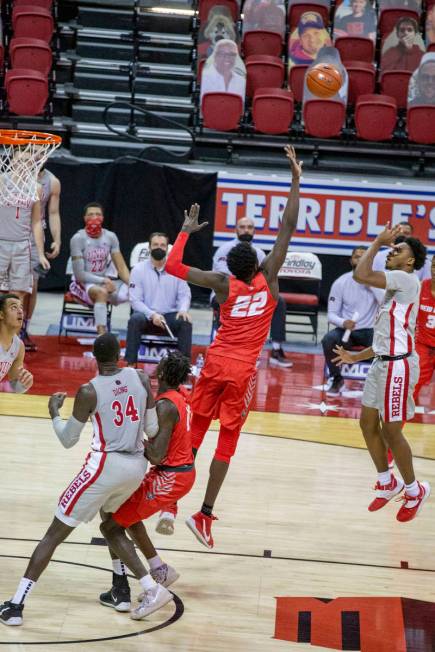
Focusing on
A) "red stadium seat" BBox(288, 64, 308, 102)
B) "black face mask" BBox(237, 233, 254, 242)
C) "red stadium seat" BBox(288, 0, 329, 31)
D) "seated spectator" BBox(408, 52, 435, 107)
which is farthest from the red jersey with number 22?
"red stadium seat" BBox(288, 0, 329, 31)

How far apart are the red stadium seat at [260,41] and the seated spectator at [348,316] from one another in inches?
266

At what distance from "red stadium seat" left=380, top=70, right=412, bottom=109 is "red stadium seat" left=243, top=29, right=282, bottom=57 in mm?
1826

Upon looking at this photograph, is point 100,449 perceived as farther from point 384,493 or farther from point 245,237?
point 245,237

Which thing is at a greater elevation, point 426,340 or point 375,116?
point 375,116

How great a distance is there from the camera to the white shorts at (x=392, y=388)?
684cm

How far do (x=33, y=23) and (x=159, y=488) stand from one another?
1252cm

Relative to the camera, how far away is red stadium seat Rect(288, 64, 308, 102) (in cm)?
1600

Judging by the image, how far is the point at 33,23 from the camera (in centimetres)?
1650

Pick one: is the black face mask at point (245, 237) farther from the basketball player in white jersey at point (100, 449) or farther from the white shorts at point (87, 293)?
the basketball player in white jersey at point (100, 449)

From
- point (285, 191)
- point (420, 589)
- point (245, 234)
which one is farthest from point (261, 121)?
point (420, 589)

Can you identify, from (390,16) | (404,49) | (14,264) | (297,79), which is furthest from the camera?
(390,16)

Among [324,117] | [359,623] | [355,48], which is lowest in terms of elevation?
[359,623]

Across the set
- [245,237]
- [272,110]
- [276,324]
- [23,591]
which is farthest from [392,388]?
[272,110]

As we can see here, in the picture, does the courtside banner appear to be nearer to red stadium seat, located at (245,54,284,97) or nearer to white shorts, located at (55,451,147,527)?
red stadium seat, located at (245,54,284,97)
